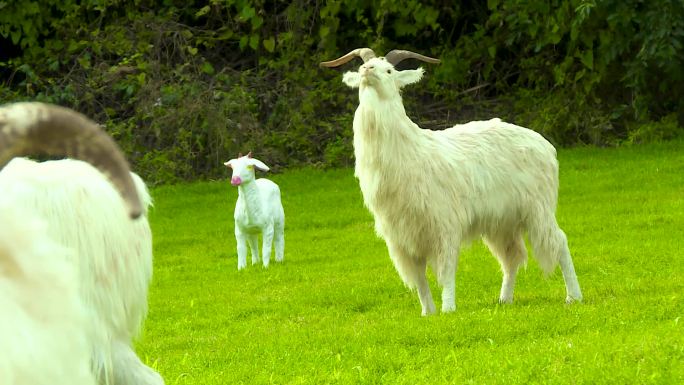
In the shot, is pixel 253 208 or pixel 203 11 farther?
pixel 203 11

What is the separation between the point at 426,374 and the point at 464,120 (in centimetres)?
1247

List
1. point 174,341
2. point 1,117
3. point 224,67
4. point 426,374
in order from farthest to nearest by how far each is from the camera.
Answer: point 224,67 → point 174,341 → point 426,374 → point 1,117

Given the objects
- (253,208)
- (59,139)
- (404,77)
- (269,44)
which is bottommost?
(253,208)

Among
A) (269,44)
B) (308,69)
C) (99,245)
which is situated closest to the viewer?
(99,245)

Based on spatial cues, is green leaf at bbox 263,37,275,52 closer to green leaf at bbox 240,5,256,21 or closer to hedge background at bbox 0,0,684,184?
hedge background at bbox 0,0,684,184

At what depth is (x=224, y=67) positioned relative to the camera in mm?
20109

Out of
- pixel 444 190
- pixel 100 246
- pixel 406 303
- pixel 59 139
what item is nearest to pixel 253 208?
pixel 406 303

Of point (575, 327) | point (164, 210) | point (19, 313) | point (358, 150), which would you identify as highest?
point (19, 313)

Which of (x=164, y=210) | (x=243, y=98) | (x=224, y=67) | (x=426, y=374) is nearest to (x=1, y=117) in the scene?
(x=426, y=374)

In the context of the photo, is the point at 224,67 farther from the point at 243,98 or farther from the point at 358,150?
the point at 358,150

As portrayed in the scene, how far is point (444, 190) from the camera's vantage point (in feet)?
30.8

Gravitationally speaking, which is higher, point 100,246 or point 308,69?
point 100,246

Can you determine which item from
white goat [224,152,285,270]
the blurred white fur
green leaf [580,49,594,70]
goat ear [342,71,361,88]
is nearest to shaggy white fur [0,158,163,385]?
the blurred white fur

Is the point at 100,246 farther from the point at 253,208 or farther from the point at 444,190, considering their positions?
the point at 253,208
